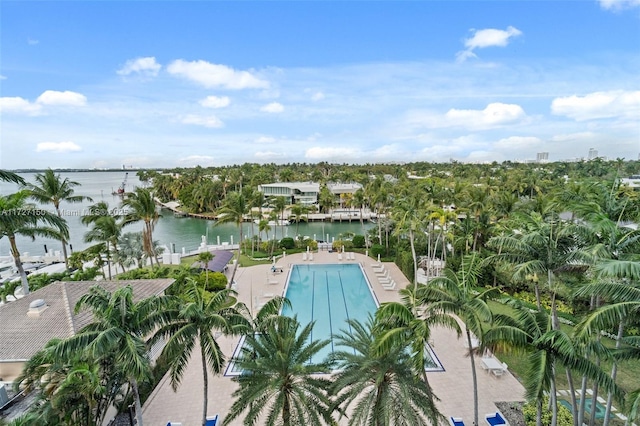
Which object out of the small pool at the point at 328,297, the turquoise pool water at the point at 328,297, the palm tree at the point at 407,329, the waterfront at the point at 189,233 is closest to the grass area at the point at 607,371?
the small pool at the point at 328,297

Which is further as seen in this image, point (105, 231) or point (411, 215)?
point (105, 231)

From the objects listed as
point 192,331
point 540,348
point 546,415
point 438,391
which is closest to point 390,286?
point 438,391

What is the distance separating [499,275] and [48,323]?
2394cm

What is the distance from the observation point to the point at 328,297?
23094 millimetres

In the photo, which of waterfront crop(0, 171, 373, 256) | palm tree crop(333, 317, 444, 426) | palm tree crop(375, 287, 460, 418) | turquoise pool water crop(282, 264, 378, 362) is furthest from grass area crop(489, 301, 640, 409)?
waterfront crop(0, 171, 373, 256)

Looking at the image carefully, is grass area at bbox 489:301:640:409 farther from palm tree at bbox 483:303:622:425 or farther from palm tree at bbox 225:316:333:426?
palm tree at bbox 225:316:333:426

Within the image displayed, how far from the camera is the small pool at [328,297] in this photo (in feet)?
62.2

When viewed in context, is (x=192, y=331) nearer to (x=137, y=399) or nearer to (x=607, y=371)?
(x=137, y=399)

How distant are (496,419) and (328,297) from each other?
43.3 feet

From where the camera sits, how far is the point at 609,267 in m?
7.25

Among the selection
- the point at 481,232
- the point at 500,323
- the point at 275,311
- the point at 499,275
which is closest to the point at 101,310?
the point at 275,311

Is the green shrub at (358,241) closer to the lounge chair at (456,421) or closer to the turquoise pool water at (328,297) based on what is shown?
the turquoise pool water at (328,297)

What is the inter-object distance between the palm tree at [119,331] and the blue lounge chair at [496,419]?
10375 millimetres

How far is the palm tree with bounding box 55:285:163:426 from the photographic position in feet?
25.8
